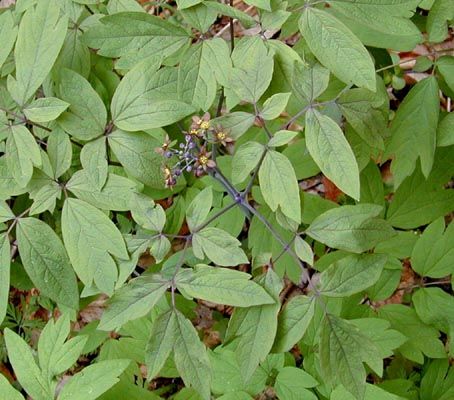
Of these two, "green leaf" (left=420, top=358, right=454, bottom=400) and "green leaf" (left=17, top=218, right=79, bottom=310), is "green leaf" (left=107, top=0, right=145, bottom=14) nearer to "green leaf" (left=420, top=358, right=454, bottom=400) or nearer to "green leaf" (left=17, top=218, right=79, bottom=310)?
"green leaf" (left=17, top=218, right=79, bottom=310)

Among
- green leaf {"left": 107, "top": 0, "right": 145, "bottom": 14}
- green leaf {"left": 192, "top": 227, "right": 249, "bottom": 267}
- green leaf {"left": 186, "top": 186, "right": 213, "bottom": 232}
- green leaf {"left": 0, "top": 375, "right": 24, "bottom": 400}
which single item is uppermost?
green leaf {"left": 107, "top": 0, "right": 145, "bottom": 14}

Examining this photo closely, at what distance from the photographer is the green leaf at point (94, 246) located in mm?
1503

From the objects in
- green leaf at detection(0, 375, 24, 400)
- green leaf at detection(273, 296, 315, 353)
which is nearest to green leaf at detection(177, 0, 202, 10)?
green leaf at detection(273, 296, 315, 353)

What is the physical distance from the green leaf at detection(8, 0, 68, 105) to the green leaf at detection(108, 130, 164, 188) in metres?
0.24

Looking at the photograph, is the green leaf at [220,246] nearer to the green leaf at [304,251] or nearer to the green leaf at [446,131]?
the green leaf at [304,251]

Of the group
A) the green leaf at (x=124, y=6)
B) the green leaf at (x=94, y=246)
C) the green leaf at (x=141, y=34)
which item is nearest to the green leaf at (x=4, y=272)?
the green leaf at (x=94, y=246)

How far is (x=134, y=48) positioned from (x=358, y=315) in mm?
1149

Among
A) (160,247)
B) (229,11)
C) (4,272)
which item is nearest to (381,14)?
(229,11)

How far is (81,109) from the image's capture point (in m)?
1.55

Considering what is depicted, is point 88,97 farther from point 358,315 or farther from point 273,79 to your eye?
point 358,315

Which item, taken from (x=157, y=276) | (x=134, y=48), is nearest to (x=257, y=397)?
(x=157, y=276)

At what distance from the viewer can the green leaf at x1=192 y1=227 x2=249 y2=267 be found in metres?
1.40

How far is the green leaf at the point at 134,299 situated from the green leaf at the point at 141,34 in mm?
603

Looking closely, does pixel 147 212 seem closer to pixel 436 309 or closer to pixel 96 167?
pixel 96 167
